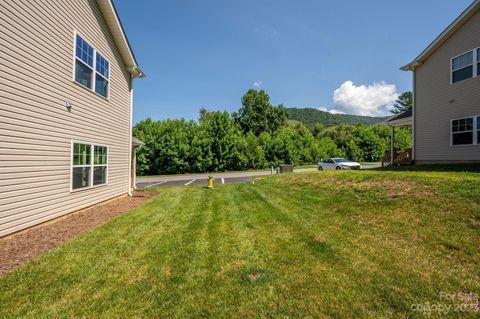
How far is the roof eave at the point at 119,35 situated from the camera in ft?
28.8

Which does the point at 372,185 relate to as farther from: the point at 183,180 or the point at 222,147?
the point at 222,147

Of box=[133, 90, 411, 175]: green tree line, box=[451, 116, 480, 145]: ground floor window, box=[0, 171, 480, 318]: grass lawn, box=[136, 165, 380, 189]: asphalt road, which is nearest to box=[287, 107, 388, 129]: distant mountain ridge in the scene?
box=[133, 90, 411, 175]: green tree line

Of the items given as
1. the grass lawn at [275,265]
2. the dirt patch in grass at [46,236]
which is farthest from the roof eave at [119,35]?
the grass lawn at [275,265]

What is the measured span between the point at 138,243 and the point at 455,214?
6.94 metres

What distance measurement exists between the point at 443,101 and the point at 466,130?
196 cm

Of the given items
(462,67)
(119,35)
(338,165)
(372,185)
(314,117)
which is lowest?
(372,185)

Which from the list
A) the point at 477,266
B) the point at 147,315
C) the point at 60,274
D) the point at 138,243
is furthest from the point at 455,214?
the point at 60,274

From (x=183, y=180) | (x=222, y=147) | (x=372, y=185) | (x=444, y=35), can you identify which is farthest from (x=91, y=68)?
(x=222, y=147)

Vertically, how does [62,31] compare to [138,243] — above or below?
above

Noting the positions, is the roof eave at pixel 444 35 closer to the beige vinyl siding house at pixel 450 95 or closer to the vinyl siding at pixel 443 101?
the beige vinyl siding house at pixel 450 95

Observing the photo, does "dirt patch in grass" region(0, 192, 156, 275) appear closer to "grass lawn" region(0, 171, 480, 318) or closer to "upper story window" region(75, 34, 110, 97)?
"grass lawn" region(0, 171, 480, 318)

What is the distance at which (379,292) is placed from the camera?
10.2 feet

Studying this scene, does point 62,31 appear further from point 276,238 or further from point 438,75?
point 438,75

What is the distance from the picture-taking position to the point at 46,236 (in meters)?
5.43
